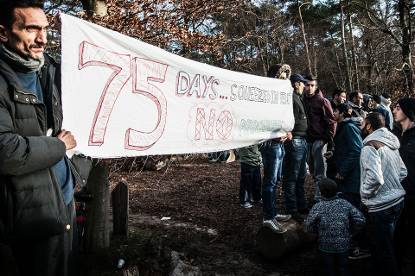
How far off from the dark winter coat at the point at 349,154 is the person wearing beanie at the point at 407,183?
0.88 meters

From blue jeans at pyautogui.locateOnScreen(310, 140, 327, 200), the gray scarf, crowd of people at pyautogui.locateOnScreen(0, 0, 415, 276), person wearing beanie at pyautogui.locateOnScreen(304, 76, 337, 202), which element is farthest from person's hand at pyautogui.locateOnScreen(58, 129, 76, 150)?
blue jeans at pyautogui.locateOnScreen(310, 140, 327, 200)

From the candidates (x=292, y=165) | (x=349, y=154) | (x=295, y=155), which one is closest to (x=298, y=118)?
(x=295, y=155)

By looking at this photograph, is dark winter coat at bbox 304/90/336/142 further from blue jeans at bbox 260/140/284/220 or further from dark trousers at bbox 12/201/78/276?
dark trousers at bbox 12/201/78/276

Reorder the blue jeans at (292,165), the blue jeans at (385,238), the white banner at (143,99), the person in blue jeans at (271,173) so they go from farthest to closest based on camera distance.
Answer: the blue jeans at (292,165), the person in blue jeans at (271,173), the blue jeans at (385,238), the white banner at (143,99)

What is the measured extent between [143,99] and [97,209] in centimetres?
227

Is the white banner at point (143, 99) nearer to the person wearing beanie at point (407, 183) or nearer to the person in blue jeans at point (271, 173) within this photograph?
the person in blue jeans at point (271, 173)

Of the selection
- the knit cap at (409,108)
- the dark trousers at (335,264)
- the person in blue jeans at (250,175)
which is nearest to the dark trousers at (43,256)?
the dark trousers at (335,264)

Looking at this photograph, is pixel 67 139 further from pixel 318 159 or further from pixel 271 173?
pixel 318 159

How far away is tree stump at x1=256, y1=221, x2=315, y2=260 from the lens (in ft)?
15.5

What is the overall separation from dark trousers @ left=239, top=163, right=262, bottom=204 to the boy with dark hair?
3051 millimetres

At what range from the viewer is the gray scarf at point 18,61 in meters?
1.97

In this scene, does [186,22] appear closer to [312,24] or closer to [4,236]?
[4,236]

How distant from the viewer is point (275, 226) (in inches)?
190

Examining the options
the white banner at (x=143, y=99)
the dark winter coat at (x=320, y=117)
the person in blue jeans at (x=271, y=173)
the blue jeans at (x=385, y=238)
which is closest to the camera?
the white banner at (x=143, y=99)
